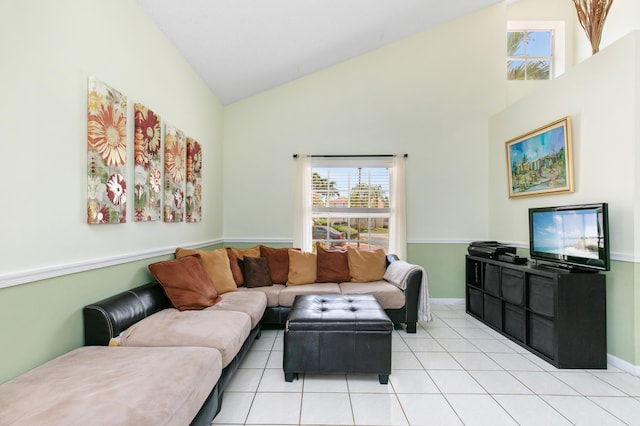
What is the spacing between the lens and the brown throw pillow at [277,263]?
378cm

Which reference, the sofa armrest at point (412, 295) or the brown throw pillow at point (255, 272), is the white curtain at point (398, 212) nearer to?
the sofa armrest at point (412, 295)

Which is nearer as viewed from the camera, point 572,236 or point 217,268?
point 572,236

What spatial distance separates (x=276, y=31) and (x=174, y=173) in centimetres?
172

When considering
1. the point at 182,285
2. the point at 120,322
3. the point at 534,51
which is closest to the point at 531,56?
the point at 534,51

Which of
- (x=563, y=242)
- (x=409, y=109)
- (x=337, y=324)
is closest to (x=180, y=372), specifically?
(x=337, y=324)

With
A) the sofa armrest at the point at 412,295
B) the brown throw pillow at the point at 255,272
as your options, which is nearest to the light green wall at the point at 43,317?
the brown throw pillow at the point at 255,272

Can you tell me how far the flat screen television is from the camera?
2500 millimetres

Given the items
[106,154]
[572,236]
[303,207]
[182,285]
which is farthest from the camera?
[303,207]

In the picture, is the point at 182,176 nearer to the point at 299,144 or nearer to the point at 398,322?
the point at 299,144

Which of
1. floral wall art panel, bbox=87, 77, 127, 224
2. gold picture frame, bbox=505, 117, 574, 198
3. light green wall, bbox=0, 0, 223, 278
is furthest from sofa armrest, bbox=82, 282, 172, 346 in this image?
gold picture frame, bbox=505, 117, 574, 198

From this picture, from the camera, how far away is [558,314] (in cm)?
257

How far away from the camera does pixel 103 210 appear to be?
6.69ft

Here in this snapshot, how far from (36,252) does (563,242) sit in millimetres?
3798

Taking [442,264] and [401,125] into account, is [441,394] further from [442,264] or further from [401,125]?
[401,125]
